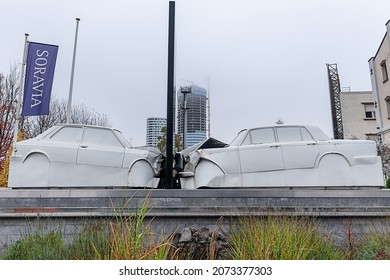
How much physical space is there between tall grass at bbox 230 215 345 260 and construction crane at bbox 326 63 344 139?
925 inches

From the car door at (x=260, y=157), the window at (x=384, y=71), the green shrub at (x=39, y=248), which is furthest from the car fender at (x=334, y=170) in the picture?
the window at (x=384, y=71)

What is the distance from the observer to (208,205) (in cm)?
516

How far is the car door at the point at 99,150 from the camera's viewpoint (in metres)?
5.62

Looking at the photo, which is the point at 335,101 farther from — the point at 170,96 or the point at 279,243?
the point at 279,243

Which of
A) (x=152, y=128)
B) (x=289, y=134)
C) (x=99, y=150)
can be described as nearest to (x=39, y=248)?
(x=99, y=150)

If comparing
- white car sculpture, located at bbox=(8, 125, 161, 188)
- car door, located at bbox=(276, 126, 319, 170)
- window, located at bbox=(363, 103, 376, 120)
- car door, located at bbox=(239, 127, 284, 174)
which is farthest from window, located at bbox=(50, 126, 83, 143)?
window, located at bbox=(363, 103, 376, 120)

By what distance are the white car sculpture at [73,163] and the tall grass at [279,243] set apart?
8.18 ft

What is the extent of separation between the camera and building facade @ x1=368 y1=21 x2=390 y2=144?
18234 millimetres

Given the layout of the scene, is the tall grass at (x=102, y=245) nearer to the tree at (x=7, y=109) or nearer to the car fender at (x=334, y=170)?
the car fender at (x=334, y=170)

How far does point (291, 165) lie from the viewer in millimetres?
5742
